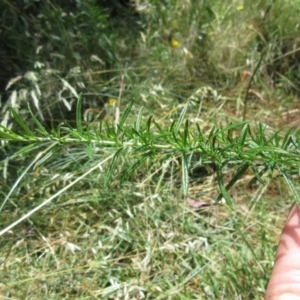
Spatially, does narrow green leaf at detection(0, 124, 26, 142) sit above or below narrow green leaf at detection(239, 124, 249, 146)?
above

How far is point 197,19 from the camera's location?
2359 millimetres

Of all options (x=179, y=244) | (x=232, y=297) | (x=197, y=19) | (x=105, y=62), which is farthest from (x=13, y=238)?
(x=197, y=19)

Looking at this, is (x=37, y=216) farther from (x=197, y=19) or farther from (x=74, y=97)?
(x=197, y=19)

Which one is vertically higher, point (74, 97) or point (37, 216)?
point (74, 97)

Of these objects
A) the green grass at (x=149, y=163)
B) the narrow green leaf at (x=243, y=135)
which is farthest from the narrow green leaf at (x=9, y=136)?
the narrow green leaf at (x=243, y=135)

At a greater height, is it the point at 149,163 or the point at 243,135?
the point at 243,135

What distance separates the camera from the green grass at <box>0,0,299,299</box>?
1.58 meters

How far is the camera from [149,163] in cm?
190

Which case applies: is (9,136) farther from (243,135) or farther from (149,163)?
(149,163)

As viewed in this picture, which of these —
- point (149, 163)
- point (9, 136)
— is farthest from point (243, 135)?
point (149, 163)

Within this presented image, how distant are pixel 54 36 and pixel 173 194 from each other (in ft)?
2.53

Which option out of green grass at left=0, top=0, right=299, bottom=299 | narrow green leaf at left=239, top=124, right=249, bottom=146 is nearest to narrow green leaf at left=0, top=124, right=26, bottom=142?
green grass at left=0, top=0, right=299, bottom=299

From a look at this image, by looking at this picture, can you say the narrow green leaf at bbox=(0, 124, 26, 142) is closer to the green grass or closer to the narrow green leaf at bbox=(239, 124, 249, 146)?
the green grass

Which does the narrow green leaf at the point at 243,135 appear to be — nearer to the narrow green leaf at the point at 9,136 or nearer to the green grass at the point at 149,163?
the green grass at the point at 149,163
